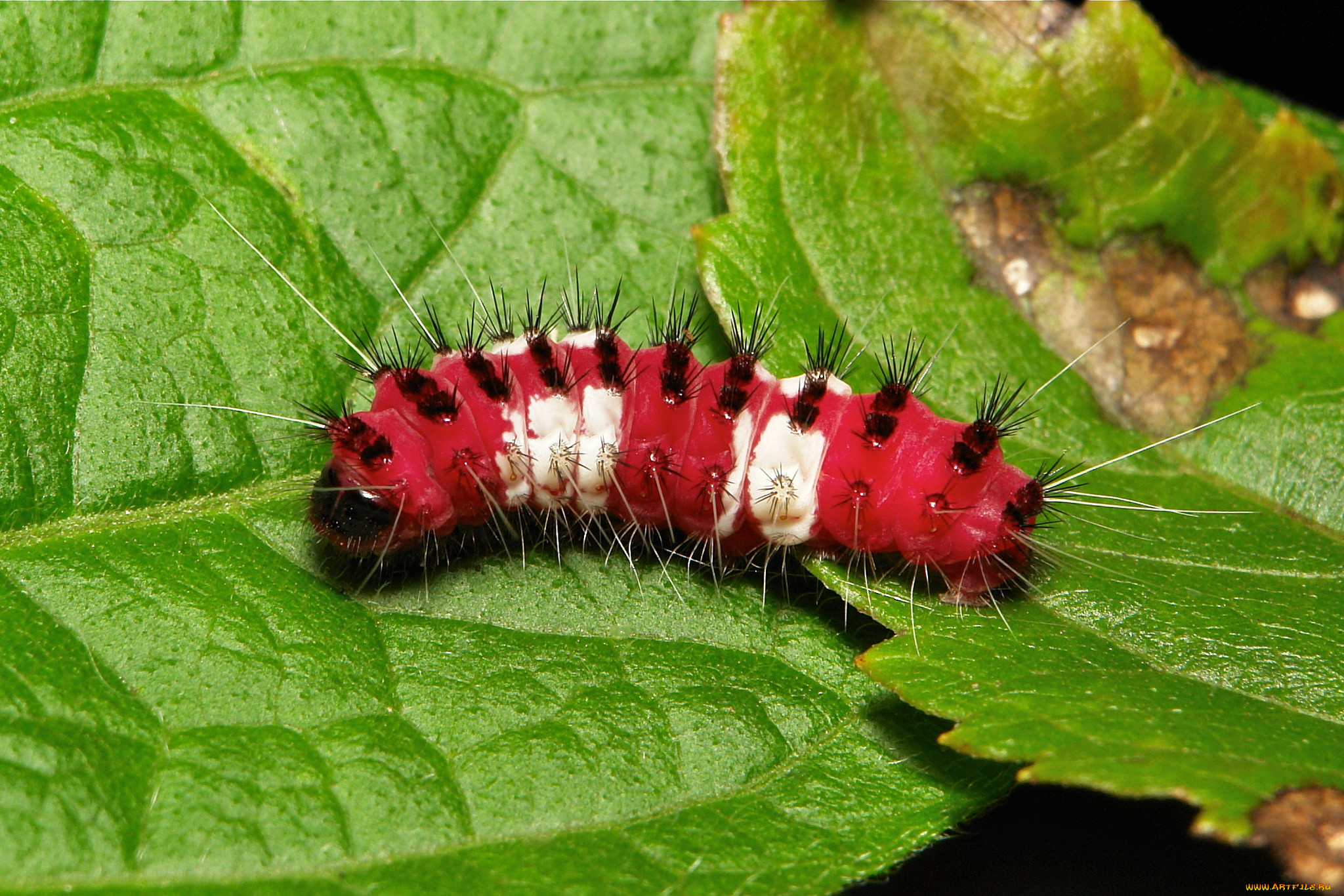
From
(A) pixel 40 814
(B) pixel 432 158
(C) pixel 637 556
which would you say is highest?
(B) pixel 432 158

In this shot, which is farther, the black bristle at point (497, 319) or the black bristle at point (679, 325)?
the black bristle at point (497, 319)

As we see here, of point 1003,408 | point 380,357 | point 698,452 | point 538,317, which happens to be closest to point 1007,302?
point 1003,408

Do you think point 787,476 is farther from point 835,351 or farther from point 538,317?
point 538,317

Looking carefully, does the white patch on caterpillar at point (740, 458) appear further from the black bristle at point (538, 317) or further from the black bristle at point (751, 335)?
the black bristle at point (538, 317)

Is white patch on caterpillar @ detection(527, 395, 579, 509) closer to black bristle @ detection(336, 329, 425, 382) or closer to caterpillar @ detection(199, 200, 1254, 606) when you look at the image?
caterpillar @ detection(199, 200, 1254, 606)

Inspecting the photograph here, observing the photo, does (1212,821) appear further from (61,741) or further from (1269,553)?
(61,741)

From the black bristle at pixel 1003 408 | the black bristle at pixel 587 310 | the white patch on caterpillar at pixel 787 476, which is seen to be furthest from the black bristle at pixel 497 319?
the black bristle at pixel 1003 408

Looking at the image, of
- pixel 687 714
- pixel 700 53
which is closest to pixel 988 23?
pixel 700 53
